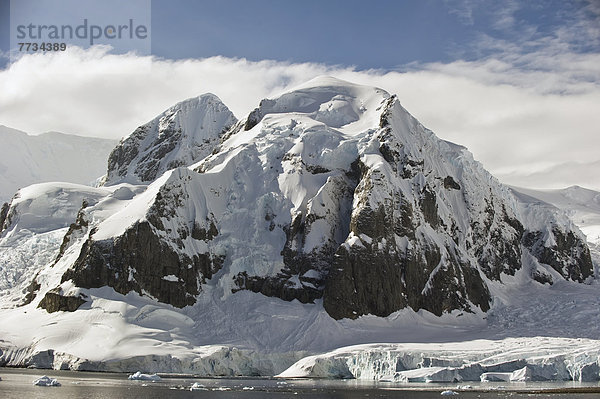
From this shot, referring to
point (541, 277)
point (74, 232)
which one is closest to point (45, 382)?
point (74, 232)

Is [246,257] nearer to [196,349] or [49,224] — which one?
[196,349]

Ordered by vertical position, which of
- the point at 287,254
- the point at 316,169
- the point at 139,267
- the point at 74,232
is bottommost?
the point at 139,267

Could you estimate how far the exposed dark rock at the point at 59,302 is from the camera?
145m

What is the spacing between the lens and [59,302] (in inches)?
5768

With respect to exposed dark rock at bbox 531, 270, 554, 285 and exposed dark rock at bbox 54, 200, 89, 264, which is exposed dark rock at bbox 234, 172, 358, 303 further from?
exposed dark rock at bbox 531, 270, 554, 285

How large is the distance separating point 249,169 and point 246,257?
22.9 m

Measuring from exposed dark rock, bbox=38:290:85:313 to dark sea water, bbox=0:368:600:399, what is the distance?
20370mm

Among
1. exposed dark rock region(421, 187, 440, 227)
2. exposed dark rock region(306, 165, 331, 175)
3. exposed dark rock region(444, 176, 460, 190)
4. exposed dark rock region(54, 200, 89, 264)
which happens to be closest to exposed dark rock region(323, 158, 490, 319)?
exposed dark rock region(421, 187, 440, 227)

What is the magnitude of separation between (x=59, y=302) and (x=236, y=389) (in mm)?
52053

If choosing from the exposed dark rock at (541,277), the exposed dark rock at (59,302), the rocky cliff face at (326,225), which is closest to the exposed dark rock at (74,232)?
the rocky cliff face at (326,225)

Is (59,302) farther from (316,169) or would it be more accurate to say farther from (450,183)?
(450,183)

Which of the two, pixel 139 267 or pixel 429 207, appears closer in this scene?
pixel 139 267

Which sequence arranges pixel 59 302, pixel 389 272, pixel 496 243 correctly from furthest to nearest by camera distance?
pixel 496 243 < pixel 389 272 < pixel 59 302

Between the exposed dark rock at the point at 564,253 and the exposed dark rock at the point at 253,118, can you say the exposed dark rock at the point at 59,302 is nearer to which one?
the exposed dark rock at the point at 253,118
